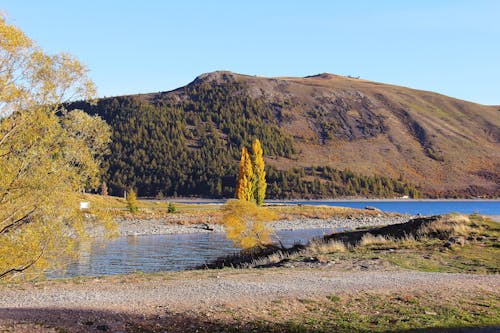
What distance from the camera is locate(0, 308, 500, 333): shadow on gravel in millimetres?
12500

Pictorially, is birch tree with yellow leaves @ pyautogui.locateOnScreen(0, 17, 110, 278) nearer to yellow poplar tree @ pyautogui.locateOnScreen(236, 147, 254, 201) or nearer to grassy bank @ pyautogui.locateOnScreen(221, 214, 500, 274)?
grassy bank @ pyautogui.locateOnScreen(221, 214, 500, 274)

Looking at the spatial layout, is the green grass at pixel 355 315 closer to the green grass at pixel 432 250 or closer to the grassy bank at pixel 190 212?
the green grass at pixel 432 250

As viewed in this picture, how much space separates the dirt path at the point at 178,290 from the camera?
13641 millimetres

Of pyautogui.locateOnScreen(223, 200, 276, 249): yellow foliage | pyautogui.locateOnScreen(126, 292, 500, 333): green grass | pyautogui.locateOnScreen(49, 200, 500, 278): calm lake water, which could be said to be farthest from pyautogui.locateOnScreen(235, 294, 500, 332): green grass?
pyautogui.locateOnScreen(223, 200, 276, 249): yellow foliage

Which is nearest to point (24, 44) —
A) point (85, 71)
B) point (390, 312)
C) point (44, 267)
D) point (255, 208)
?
point (85, 71)

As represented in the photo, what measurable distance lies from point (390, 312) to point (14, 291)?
39.3 ft

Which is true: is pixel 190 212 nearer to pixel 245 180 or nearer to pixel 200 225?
pixel 245 180

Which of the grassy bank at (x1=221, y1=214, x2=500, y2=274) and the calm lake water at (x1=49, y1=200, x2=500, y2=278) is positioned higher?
the grassy bank at (x1=221, y1=214, x2=500, y2=274)

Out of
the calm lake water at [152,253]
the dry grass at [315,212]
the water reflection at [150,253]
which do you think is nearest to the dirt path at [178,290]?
the water reflection at [150,253]

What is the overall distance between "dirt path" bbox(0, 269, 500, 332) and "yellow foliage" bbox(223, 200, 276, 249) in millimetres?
14712

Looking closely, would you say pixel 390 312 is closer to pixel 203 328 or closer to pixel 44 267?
pixel 203 328

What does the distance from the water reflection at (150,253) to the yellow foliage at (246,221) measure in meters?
3.19

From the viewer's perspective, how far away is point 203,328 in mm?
13031

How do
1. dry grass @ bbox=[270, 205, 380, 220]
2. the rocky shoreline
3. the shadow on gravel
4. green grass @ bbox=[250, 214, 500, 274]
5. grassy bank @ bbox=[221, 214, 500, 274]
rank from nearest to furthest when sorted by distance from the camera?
the shadow on gravel
green grass @ bbox=[250, 214, 500, 274]
grassy bank @ bbox=[221, 214, 500, 274]
the rocky shoreline
dry grass @ bbox=[270, 205, 380, 220]
